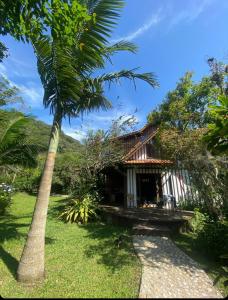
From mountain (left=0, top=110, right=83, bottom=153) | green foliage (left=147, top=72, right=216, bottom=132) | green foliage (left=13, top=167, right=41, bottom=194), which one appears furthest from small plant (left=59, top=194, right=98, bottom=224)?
green foliage (left=147, top=72, right=216, bottom=132)

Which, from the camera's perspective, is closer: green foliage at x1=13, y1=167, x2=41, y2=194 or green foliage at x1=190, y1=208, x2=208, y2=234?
green foliage at x1=190, y1=208, x2=208, y2=234

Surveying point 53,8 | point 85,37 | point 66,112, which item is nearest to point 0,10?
point 53,8

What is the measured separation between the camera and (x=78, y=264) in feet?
19.4

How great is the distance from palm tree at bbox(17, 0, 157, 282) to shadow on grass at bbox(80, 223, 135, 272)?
206cm

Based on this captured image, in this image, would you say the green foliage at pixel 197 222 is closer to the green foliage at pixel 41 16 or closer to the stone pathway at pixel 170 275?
the stone pathway at pixel 170 275

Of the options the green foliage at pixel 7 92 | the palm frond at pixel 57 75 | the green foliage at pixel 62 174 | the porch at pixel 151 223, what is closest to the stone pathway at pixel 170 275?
the porch at pixel 151 223

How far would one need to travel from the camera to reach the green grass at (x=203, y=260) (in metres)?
4.86

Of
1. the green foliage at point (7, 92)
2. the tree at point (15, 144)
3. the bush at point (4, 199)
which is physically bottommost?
the bush at point (4, 199)

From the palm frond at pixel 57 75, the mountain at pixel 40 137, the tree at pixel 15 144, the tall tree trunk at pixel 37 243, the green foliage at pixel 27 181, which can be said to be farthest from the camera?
the green foliage at pixel 27 181

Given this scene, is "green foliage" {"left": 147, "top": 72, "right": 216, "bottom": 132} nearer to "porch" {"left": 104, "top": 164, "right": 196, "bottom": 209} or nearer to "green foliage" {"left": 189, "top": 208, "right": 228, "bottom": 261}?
"porch" {"left": 104, "top": 164, "right": 196, "bottom": 209}

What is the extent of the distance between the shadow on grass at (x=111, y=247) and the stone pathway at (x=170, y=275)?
408 millimetres

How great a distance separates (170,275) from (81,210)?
631 centimetres

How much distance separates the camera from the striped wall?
13475mm

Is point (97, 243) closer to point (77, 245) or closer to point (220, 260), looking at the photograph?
point (77, 245)
